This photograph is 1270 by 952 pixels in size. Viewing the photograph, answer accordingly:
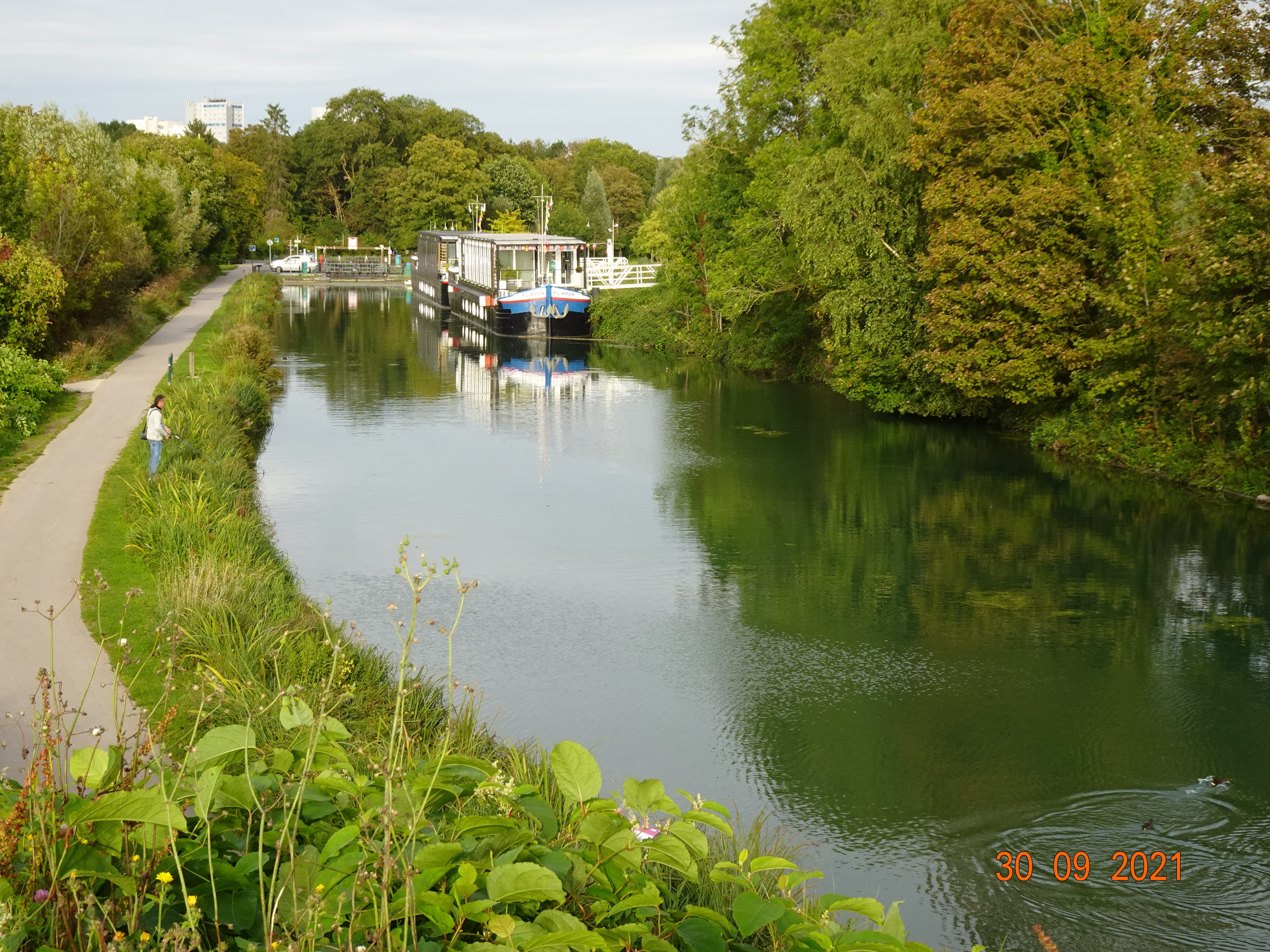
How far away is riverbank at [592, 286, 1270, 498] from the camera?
18.6 m

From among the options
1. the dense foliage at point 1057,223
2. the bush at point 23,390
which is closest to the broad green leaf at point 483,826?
the dense foliage at point 1057,223

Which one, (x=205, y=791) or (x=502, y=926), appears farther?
(x=205, y=791)

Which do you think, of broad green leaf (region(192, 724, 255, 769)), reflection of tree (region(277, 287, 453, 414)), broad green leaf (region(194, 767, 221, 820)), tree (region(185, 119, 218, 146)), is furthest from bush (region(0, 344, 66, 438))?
tree (region(185, 119, 218, 146))

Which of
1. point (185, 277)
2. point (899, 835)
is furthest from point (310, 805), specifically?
point (185, 277)

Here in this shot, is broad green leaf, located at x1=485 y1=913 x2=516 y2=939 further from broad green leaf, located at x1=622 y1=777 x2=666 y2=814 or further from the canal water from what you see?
the canal water

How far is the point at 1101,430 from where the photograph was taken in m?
21.2

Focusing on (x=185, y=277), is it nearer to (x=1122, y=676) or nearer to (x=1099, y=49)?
(x=1099, y=49)

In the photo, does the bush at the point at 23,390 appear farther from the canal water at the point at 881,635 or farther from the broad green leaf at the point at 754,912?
the broad green leaf at the point at 754,912

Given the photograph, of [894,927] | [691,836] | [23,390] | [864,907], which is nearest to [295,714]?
[691,836]

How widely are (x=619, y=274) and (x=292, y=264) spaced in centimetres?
3191

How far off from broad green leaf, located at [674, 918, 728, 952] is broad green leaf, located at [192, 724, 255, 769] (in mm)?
1412

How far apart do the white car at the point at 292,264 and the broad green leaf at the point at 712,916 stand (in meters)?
73.9

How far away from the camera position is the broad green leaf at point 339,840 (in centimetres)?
334
